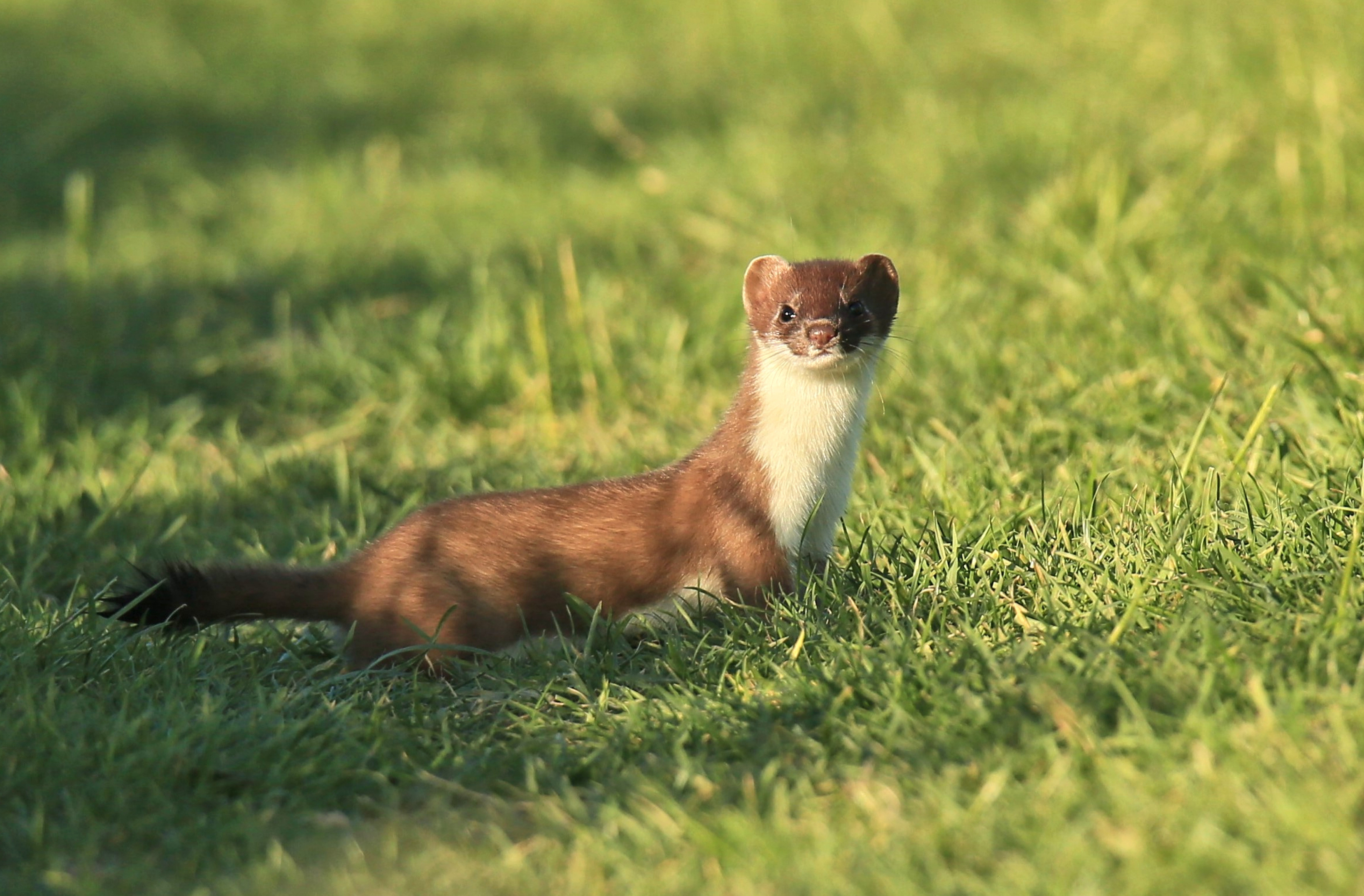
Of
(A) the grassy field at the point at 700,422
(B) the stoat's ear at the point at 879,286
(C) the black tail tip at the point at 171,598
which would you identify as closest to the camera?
(A) the grassy field at the point at 700,422

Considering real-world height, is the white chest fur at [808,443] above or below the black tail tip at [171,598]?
above

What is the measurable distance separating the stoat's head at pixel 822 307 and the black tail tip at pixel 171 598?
1691mm

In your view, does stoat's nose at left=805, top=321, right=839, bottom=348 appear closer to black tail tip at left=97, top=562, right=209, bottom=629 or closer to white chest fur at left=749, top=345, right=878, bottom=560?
white chest fur at left=749, top=345, right=878, bottom=560

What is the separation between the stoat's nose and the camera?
Result: 4.15 metres

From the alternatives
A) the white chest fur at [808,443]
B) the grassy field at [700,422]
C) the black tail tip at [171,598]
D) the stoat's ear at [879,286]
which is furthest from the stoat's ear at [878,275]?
the black tail tip at [171,598]

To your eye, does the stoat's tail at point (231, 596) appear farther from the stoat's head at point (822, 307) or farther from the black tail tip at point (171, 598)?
the stoat's head at point (822, 307)

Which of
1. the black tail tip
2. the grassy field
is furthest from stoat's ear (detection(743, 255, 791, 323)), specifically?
the black tail tip

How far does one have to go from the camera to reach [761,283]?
4.52 m

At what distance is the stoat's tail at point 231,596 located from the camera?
4.04 meters

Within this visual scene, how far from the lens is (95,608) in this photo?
4273 millimetres

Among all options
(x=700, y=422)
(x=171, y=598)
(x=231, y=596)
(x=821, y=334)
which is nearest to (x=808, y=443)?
(x=821, y=334)

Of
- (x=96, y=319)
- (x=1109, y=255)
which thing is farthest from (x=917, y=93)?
(x=96, y=319)

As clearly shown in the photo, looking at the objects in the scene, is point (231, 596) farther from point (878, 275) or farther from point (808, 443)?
point (878, 275)

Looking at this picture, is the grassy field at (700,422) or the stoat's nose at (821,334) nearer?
the grassy field at (700,422)
